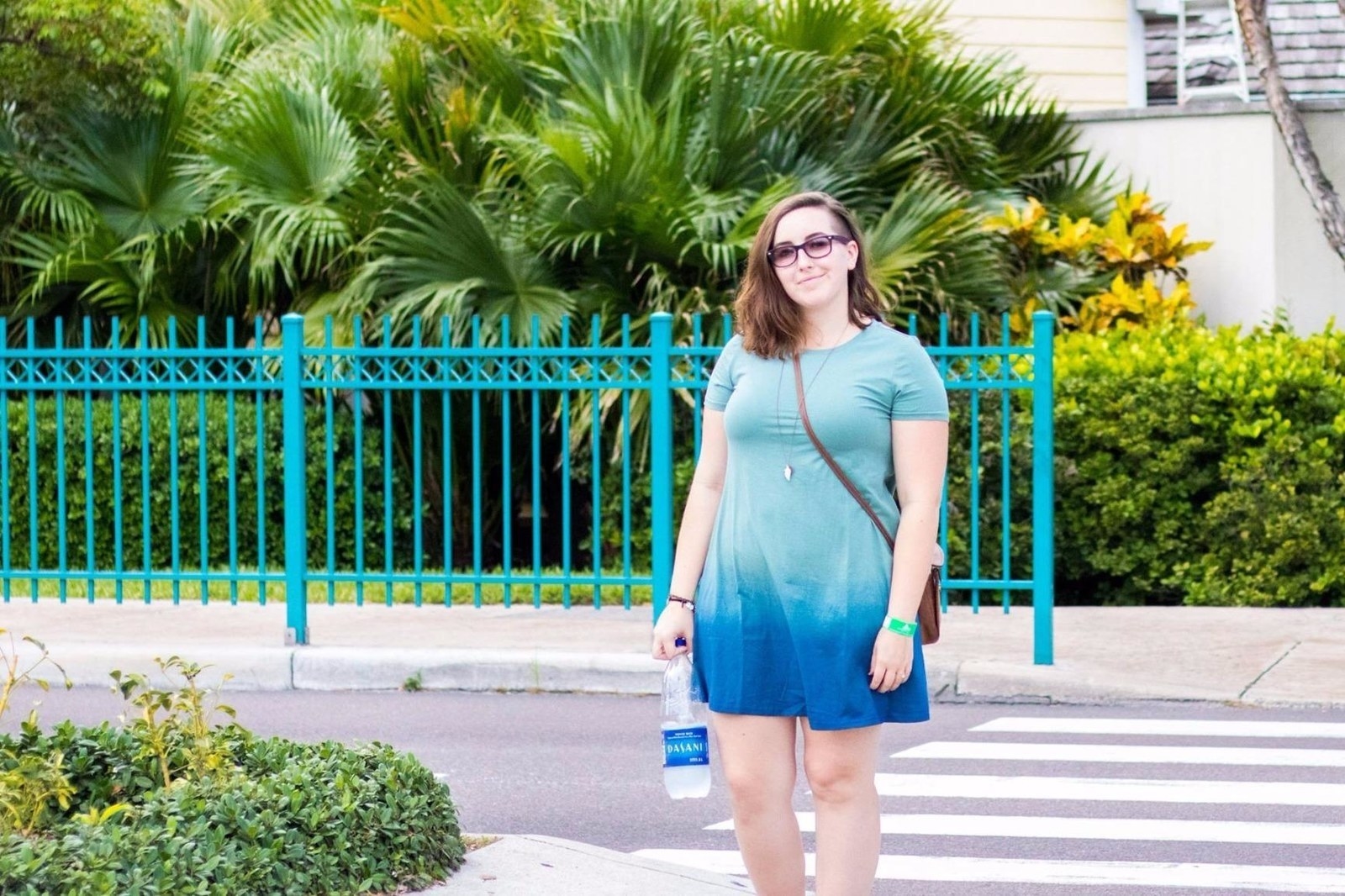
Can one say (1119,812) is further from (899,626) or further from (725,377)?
(725,377)

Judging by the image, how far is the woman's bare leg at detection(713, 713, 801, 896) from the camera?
432 centimetres

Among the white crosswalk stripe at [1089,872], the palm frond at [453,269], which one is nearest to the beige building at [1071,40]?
the palm frond at [453,269]

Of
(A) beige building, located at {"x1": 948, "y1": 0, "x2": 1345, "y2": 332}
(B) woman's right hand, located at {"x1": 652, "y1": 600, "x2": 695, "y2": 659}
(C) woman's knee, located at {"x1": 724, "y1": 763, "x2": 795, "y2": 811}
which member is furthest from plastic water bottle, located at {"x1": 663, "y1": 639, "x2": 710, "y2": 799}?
(A) beige building, located at {"x1": 948, "y1": 0, "x2": 1345, "y2": 332}

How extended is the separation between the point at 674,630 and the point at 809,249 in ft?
3.04

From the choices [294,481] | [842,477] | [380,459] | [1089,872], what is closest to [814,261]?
[842,477]

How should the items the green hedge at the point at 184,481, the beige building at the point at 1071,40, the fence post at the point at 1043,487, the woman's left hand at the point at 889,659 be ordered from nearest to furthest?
the woman's left hand at the point at 889,659 < the fence post at the point at 1043,487 < the green hedge at the point at 184,481 < the beige building at the point at 1071,40

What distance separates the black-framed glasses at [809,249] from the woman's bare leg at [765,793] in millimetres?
1033

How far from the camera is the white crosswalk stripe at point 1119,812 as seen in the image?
19.4 ft

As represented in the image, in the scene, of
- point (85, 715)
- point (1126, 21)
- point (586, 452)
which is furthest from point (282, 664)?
point (1126, 21)

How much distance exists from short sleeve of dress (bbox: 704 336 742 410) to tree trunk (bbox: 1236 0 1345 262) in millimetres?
8750

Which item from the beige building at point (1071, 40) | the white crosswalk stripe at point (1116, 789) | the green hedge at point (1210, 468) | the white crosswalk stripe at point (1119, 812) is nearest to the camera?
the white crosswalk stripe at point (1119, 812)

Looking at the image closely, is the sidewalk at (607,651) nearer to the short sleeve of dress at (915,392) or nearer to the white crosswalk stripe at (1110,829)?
the white crosswalk stripe at (1110,829)

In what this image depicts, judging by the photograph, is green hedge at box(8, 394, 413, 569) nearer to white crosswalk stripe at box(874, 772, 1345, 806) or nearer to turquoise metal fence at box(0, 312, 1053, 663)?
turquoise metal fence at box(0, 312, 1053, 663)

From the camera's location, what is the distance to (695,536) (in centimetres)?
448
